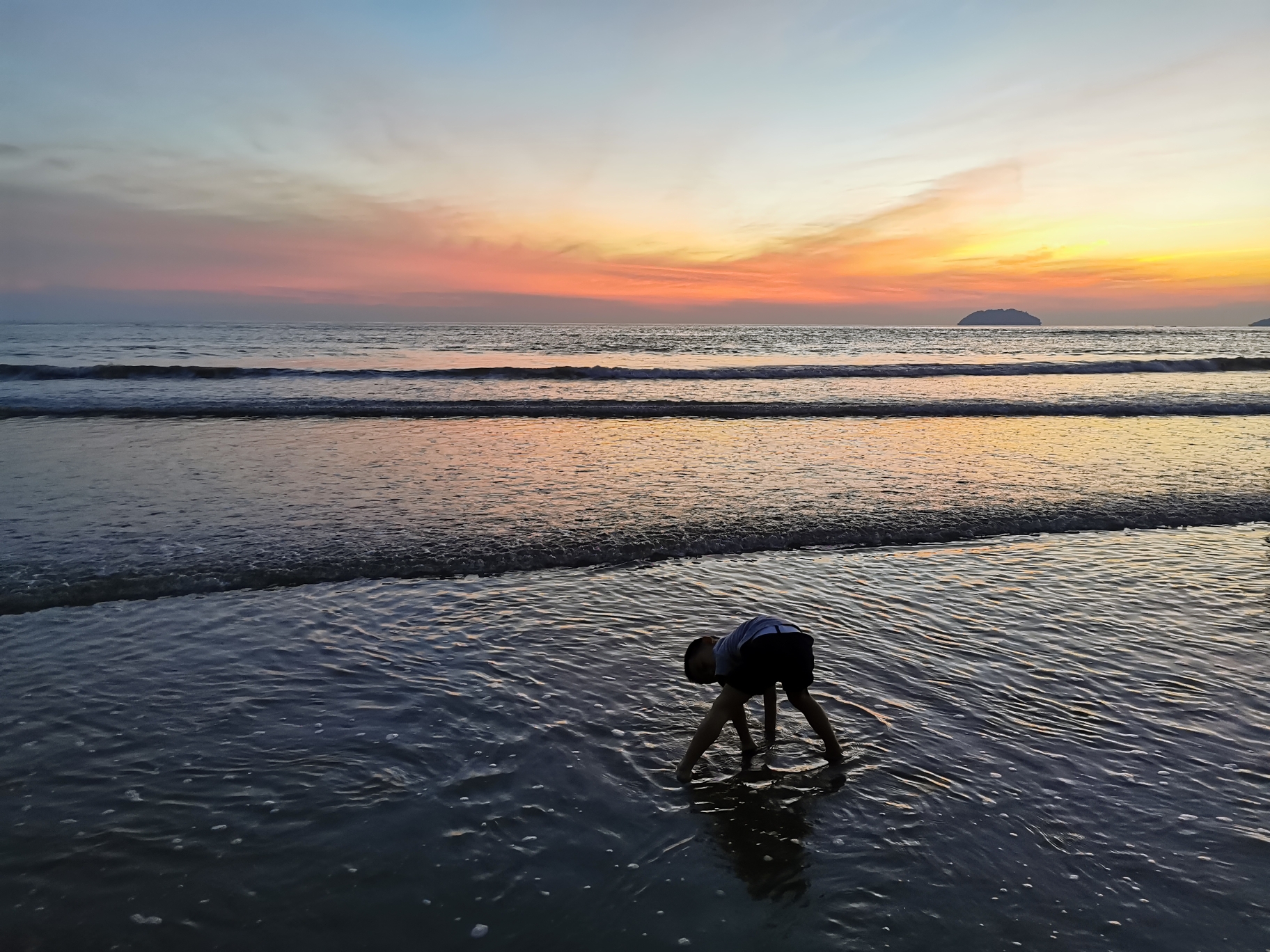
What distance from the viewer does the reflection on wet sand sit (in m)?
3.86

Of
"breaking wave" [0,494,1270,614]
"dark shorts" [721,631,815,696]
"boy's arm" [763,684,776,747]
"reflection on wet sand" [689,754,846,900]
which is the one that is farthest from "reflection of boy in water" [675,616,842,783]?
"breaking wave" [0,494,1270,614]

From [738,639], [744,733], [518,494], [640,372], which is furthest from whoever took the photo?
[640,372]

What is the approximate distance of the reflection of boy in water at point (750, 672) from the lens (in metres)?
4.63

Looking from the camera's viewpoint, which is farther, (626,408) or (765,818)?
(626,408)

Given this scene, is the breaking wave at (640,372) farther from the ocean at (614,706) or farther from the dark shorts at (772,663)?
the dark shorts at (772,663)

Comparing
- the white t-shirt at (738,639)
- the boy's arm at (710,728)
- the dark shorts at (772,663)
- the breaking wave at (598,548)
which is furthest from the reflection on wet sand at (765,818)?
the breaking wave at (598,548)

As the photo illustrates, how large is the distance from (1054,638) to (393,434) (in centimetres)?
1591

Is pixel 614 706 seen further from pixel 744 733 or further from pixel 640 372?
pixel 640 372

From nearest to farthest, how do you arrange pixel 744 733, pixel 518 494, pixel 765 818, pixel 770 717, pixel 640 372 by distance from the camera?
1. pixel 765 818
2. pixel 744 733
3. pixel 770 717
4. pixel 518 494
5. pixel 640 372

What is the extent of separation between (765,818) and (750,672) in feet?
2.67

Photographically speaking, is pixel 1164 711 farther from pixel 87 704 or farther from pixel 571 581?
pixel 87 704

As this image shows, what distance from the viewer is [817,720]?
482 cm

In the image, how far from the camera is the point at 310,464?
1473 centimetres

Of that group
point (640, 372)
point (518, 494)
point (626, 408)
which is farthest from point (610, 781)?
→ point (640, 372)
